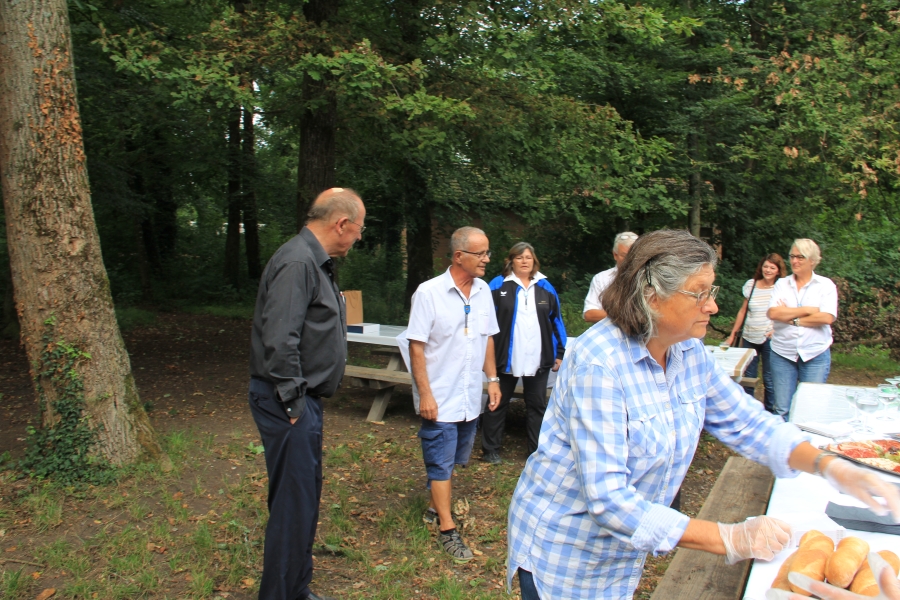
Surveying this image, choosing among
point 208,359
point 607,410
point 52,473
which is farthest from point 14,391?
point 607,410

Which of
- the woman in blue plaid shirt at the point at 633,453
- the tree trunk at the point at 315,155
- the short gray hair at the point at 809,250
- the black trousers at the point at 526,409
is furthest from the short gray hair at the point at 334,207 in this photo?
the tree trunk at the point at 315,155

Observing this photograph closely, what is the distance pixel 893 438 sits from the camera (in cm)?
330

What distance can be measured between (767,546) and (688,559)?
4.08 feet

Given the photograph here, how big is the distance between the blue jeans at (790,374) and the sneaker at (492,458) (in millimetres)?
2370

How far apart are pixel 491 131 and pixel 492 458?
389cm

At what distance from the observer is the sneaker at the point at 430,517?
181 inches

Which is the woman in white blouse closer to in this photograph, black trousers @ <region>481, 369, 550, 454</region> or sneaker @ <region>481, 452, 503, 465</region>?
black trousers @ <region>481, 369, 550, 454</region>

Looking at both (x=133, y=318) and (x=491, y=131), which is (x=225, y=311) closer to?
(x=133, y=318)

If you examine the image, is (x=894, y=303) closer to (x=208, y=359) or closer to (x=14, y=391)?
(x=208, y=359)

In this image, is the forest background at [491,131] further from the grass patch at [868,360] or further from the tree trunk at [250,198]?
the grass patch at [868,360]

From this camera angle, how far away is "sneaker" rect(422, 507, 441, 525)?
460cm

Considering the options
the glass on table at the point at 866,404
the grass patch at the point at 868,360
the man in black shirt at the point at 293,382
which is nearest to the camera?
the man in black shirt at the point at 293,382

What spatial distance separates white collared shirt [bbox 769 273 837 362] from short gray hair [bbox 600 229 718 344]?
443 cm

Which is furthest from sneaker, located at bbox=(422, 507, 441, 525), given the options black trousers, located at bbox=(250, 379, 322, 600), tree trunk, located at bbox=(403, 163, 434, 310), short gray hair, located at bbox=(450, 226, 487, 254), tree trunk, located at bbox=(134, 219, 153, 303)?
tree trunk, located at bbox=(134, 219, 153, 303)
